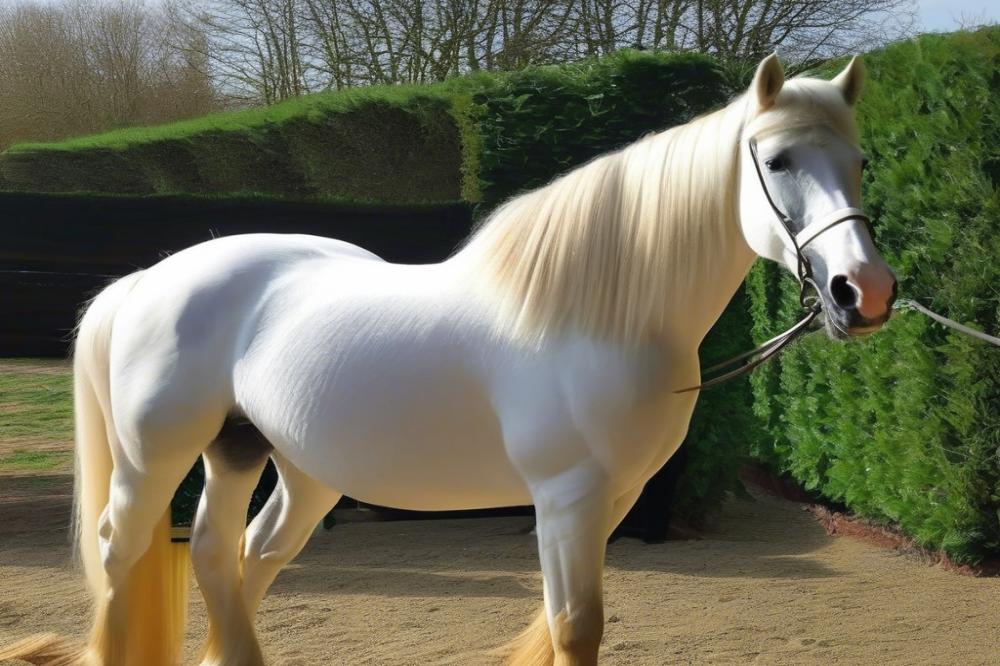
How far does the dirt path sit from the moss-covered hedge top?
6.80 ft

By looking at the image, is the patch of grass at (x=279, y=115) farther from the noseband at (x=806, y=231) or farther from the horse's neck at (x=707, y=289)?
the noseband at (x=806, y=231)

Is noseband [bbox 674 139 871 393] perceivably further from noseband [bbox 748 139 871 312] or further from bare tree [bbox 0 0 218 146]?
bare tree [bbox 0 0 218 146]

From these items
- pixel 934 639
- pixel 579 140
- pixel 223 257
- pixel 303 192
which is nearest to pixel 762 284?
pixel 579 140

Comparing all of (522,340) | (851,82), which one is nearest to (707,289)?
(522,340)

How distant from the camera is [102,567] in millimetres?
2943

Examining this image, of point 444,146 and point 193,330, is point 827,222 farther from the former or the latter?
point 444,146

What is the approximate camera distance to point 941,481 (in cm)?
492

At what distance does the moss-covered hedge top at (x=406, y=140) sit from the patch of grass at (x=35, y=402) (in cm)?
258

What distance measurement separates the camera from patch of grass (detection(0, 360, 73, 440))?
9.33 m

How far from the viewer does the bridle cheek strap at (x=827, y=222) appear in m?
1.84

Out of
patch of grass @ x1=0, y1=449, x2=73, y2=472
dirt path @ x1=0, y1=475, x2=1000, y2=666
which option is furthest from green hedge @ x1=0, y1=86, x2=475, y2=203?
dirt path @ x1=0, y1=475, x2=1000, y2=666

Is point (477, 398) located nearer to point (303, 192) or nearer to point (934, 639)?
point (934, 639)

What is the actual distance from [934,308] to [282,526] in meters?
3.39

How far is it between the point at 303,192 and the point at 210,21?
6.08 meters
